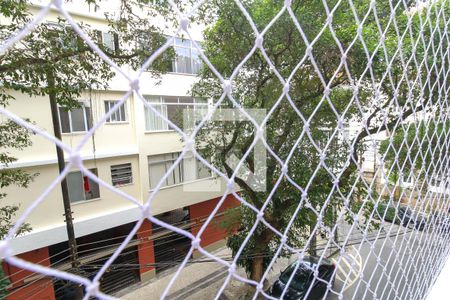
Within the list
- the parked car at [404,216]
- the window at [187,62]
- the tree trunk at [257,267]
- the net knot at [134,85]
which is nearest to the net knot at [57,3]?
the net knot at [134,85]

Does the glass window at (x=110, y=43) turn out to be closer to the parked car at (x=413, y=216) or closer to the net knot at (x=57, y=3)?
the net knot at (x=57, y=3)

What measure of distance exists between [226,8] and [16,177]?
2.10m

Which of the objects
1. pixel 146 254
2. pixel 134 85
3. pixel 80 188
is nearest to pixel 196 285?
pixel 146 254

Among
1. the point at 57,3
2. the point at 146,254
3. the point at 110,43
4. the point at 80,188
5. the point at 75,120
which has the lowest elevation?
the point at 146,254

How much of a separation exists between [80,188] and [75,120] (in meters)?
0.89

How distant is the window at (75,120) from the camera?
3373mm

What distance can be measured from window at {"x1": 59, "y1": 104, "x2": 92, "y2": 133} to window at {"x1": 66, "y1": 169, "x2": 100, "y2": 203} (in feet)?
1.84

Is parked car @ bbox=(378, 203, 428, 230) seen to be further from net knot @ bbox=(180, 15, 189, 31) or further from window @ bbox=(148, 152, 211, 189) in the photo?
window @ bbox=(148, 152, 211, 189)

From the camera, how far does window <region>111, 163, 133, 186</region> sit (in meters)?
3.91

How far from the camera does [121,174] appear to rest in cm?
398

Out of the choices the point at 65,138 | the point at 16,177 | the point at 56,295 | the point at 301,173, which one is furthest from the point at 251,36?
the point at 56,295

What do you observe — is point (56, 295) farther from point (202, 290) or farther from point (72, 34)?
point (72, 34)

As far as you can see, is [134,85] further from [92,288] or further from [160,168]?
[160,168]

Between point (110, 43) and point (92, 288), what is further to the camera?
point (110, 43)
